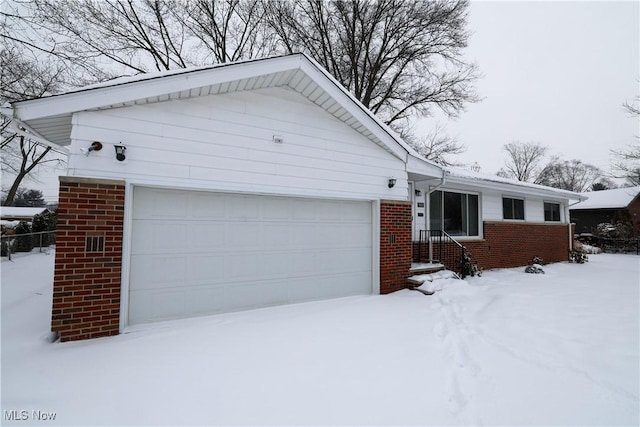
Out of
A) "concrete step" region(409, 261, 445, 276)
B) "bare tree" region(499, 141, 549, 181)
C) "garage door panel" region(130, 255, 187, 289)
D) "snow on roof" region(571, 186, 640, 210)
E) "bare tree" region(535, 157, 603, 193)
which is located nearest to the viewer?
"garage door panel" region(130, 255, 187, 289)

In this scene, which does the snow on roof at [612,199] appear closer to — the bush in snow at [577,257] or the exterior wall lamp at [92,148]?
the bush in snow at [577,257]

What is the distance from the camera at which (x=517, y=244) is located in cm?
1081

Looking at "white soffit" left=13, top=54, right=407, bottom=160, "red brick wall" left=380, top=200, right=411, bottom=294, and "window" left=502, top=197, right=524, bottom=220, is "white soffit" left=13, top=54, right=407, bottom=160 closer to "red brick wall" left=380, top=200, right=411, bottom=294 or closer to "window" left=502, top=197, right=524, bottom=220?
"red brick wall" left=380, top=200, right=411, bottom=294

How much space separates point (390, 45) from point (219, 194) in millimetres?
13360

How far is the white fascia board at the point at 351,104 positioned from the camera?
511cm

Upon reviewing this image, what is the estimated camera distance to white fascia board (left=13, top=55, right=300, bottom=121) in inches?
146

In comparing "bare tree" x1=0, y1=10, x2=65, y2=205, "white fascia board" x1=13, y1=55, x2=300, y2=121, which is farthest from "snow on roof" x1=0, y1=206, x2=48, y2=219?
"white fascia board" x1=13, y1=55, x2=300, y2=121

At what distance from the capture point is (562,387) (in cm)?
281

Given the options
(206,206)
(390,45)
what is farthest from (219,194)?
(390,45)

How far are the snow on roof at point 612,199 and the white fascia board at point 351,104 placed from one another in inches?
1019

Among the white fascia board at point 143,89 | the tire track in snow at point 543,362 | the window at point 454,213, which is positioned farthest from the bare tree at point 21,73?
the window at point 454,213

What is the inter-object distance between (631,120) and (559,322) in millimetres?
18604

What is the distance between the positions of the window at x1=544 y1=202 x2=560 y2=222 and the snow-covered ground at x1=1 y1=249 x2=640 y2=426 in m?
8.21

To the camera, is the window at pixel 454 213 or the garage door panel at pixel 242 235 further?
the window at pixel 454 213
